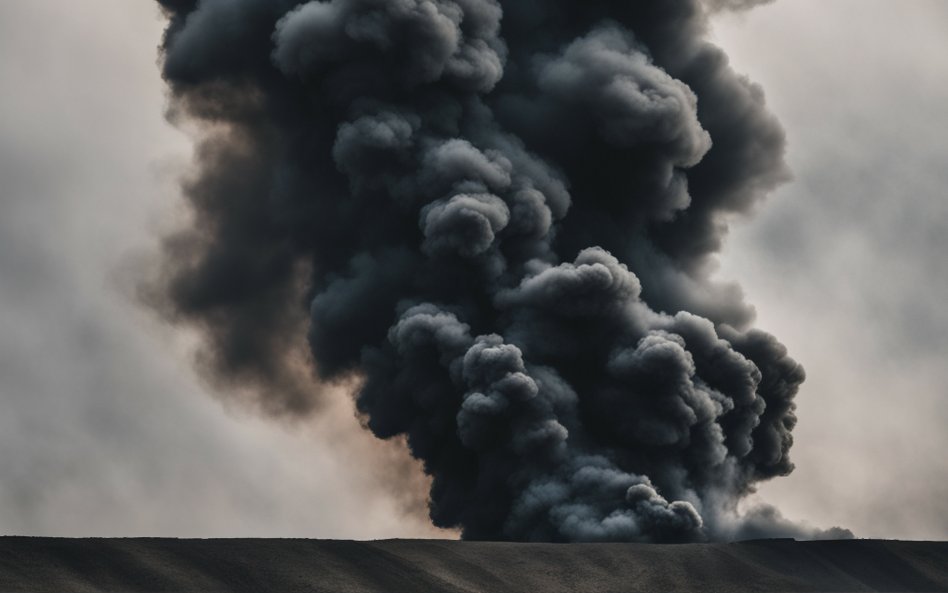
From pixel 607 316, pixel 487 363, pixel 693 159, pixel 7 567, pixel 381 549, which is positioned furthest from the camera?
pixel 693 159

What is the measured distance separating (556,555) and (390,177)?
2382cm

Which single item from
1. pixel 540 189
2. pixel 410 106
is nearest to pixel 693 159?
pixel 540 189

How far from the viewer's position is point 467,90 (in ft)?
244

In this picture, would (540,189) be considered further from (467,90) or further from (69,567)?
(69,567)

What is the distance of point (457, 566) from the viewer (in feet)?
172

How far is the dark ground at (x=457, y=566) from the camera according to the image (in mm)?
45875

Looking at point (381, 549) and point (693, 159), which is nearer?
point (381, 549)

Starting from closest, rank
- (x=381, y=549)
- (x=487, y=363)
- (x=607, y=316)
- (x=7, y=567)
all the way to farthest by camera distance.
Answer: (x=7, y=567) < (x=381, y=549) < (x=487, y=363) < (x=607, y=316)

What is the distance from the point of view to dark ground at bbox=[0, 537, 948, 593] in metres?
45.9

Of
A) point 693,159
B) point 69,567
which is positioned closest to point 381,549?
point 69,567

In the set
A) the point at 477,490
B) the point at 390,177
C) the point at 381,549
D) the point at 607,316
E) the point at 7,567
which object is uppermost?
the point at 390,177

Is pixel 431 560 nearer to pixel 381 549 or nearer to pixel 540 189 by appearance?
pixel 381 549

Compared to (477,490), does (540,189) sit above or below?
above

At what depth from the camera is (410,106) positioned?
7381cm
